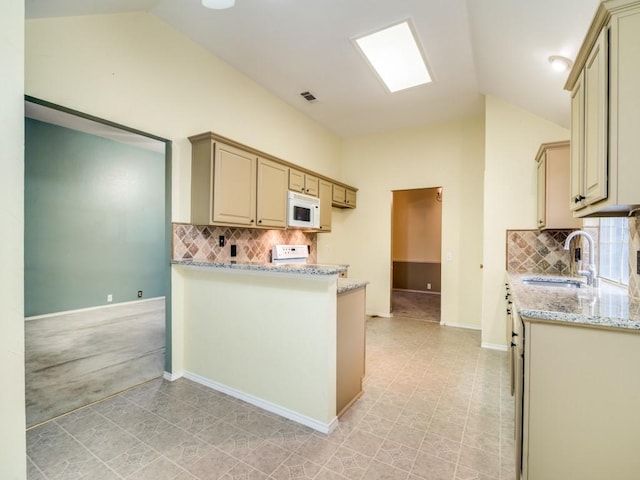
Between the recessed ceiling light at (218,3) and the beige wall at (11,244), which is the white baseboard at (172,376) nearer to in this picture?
the beige wall at (11,244)

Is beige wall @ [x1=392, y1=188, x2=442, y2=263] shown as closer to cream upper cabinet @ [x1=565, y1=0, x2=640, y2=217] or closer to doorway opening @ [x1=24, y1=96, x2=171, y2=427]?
doorway opening @ [x1=24, y1=96, x2=171, y2=427]

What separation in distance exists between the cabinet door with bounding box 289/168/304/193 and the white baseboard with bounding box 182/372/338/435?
2.27m

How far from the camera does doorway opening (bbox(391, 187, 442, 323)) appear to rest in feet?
23.5

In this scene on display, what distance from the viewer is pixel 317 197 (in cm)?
429

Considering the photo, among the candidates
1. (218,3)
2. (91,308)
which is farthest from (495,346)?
(91,308)

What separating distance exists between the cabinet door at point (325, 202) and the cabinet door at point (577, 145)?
301cm

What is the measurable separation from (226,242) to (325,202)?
1.77m

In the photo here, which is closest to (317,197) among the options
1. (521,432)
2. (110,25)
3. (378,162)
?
(378,162)

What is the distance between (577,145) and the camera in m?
1.65

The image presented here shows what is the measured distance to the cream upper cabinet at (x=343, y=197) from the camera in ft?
15.6

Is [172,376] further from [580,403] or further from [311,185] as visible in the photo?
[580,403]

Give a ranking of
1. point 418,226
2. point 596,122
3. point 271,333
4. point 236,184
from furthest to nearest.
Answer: point 418,226, point 236,184, point 271,333, point 596,122

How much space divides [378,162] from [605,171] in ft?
13.4

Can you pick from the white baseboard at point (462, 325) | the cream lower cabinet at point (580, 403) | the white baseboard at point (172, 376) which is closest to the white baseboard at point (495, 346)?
the white baseboard at point (462, 325)
